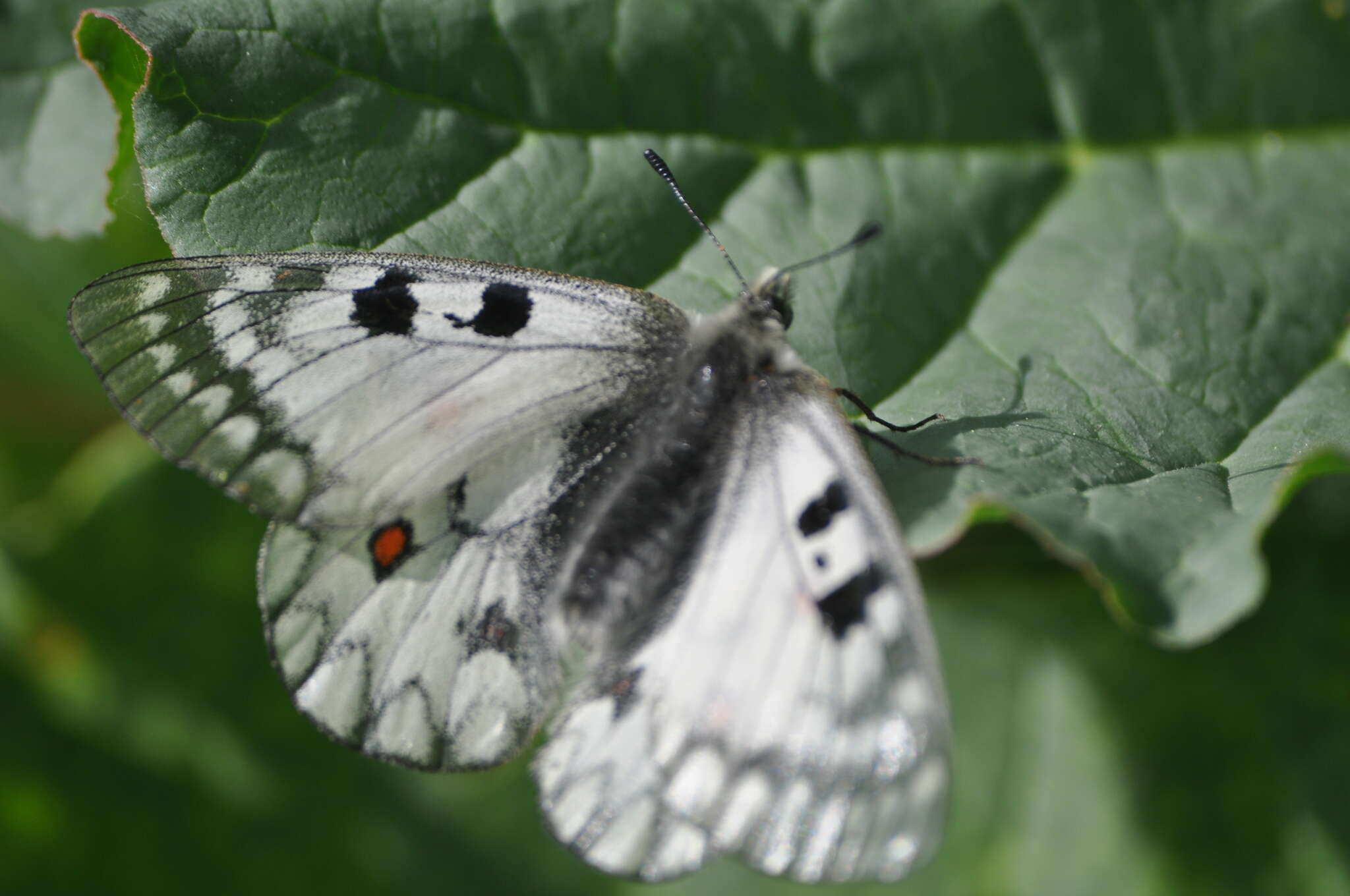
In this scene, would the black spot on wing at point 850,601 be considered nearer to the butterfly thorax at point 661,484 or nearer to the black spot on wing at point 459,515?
the butterfly thorax at point 661,484

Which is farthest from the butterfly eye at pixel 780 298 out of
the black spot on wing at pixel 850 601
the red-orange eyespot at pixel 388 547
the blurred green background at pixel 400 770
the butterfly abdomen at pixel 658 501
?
the blurred green background at pixel 400 770

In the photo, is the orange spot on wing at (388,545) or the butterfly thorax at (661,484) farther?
the orange spot on wing at (388,545)

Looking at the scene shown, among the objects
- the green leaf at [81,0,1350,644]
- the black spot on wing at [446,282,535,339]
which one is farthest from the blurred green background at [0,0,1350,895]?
the black spot on wing at [446,282,535,339]

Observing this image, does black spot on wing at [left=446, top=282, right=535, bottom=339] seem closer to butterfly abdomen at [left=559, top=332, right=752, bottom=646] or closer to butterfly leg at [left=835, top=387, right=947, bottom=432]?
butterfly abdomen at [left=559, top=332, right=752, bottom=646]

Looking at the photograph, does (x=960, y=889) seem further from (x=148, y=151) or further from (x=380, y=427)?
(x=148, y=151)

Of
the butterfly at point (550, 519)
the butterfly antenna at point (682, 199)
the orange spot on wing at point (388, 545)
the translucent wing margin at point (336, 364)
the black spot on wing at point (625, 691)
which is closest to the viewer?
the butterfly at point (550, 519)

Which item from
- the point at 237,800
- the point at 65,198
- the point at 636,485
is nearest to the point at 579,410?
the point at 636,485
